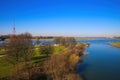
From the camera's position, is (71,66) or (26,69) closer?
(26,69)

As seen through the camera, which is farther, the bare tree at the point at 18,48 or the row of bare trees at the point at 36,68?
the bare tree at the point at 18,48

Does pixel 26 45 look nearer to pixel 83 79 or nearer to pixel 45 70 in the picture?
pixel 45 70

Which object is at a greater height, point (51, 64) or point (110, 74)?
point (51, 64)

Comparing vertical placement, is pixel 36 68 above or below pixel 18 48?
below

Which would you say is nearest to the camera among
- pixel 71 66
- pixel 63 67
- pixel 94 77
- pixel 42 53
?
pixel 63 67

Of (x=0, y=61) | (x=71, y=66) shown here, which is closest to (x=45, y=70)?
(x=71, y=66)

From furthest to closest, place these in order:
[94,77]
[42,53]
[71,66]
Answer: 1. [42,53]
2. [71,66]
3. [94,77]

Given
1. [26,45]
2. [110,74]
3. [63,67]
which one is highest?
[26,45]

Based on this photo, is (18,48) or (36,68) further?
(36,68)

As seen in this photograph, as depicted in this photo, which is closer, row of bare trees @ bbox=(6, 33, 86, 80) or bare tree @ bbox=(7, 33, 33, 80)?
row of bare trees @ bbox=(6, 33, 86, 80)

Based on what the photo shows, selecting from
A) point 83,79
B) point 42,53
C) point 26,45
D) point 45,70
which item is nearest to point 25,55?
point 26,45
